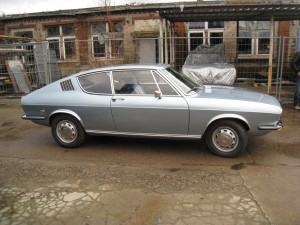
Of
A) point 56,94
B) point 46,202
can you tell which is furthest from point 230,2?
point 46,202

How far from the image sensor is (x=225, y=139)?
5.18 meters

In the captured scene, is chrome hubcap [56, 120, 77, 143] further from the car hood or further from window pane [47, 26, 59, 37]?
window pane [47, 26, 59, 37]

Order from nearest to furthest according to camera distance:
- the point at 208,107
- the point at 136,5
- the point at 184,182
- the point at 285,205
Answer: the point at 285,205, the point at 184,182, the point at 208,107, the point at 136,5

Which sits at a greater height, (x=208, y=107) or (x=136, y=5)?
(x=136, y=5)

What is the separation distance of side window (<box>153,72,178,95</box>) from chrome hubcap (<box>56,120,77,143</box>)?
5.78 ft

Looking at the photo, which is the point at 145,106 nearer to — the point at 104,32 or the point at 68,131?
the point at 68,131

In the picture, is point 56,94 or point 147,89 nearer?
point 147,89

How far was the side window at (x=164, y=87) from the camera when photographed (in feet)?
17.4

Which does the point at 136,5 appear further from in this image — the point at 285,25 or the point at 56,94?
the point at 56,94

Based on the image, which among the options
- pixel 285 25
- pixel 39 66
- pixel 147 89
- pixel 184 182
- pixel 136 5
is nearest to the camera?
pixel 184 182

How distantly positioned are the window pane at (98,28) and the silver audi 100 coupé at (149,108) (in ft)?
40.6

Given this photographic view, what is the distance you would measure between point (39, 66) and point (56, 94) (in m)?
6.70

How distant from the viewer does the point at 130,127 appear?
5.51m

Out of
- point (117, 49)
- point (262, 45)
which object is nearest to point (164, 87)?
point (117, 49)
